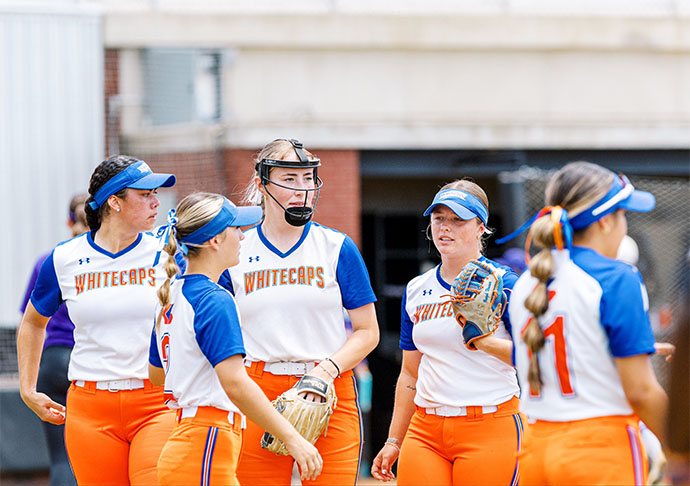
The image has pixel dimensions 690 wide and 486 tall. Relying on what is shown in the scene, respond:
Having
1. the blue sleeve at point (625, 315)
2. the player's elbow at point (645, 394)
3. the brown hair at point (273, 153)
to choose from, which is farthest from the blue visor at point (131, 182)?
the player's elbow at point (645, 394)

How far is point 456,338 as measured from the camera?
4.05 metres

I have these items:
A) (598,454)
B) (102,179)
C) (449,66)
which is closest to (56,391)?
(102,179)

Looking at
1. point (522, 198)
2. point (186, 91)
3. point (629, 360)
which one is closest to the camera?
point (629, 360)

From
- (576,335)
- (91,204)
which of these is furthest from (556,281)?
(91,204)

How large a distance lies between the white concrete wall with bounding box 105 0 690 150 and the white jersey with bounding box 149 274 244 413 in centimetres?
761

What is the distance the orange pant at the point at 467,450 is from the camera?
3962 mm

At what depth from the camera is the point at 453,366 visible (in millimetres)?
4070

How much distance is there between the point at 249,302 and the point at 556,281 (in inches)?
62.2

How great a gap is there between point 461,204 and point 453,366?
726 mm

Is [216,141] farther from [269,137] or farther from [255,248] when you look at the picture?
[255,248]

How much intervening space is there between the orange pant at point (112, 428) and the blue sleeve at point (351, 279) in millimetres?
1022

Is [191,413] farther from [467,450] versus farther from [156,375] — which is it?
[467,450]

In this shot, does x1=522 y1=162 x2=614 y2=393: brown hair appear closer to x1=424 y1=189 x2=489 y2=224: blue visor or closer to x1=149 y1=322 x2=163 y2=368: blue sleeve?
x1=424 y1=189 x2=489 y2=224: blue visor

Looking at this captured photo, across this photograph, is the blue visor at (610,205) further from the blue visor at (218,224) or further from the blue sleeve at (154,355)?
the blue sleeve at (154,355)
